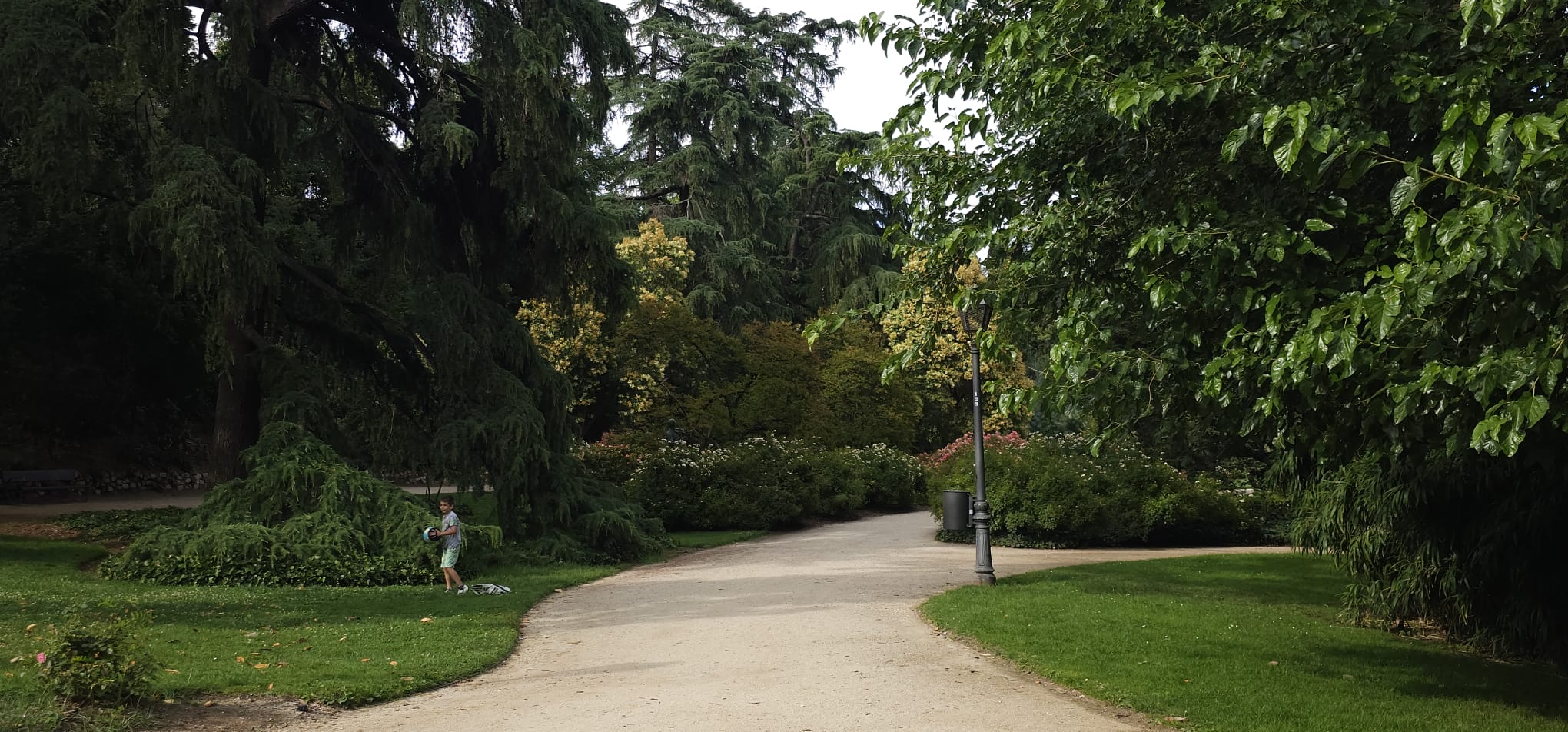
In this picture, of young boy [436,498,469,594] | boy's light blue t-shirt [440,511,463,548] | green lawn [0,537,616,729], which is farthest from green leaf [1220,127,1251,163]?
boy's light blue t-shirt [440,511,463,548]

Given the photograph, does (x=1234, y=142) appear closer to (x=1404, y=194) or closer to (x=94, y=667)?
(x=1404, y=194)

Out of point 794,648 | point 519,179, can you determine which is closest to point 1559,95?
point 794,648

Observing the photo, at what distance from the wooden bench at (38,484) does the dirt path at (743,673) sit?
18.2 meters

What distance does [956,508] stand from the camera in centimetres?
1563

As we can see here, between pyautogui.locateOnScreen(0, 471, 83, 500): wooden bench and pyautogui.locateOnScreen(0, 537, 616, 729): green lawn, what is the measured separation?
11461 mm

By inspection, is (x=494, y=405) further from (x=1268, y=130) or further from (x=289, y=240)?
(x=1268, y=130)

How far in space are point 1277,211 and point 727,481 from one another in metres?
18.3

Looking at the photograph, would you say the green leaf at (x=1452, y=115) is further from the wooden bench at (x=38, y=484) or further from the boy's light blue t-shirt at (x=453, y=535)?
the wooden bench at (x=38, y=484)

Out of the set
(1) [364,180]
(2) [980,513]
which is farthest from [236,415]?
(2) [980,513]

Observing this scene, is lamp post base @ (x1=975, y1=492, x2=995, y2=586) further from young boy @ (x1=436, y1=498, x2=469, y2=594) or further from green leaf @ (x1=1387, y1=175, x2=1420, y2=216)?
green leaf @ (x1=1387, y1=175, x2=1420, y2=216)

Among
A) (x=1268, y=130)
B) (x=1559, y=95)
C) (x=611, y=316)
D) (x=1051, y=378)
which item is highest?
(x=611, y=316)

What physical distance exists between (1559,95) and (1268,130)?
1.96m

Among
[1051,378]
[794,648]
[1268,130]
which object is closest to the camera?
[1268,130]

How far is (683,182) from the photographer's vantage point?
1602 inches
